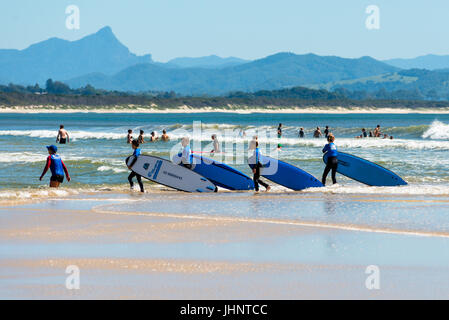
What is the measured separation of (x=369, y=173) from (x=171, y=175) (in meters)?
5.63

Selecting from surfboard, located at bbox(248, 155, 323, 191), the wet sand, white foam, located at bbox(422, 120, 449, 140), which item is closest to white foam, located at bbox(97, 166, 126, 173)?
surfboard, located at bbox(248, 155, 323, 191)

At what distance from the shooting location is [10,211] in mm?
12766

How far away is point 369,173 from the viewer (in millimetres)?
18156

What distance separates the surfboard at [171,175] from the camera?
16.9 m

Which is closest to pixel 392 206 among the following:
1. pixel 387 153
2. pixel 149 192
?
pixel 149 192

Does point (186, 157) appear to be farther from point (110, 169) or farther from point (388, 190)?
point (110, 169)

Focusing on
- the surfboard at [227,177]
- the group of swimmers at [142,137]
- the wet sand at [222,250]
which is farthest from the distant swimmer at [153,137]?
the wet sand at [222,250]

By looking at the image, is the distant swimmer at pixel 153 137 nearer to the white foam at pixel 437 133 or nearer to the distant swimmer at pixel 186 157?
the distant swimmer at pixel 186 157

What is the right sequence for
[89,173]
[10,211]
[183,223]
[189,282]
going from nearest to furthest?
[189,282] → [183,223] → [10,211] → [89,173]

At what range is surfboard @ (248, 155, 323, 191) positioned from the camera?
17250 mm

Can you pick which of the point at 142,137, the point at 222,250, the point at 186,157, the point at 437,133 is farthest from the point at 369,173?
the point at 437,133

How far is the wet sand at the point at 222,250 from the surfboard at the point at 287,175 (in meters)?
3.26
